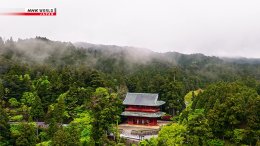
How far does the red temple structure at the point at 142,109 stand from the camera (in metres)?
50.8

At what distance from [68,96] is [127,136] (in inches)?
441

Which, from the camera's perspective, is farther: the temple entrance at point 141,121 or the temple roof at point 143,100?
the temple roof at point 143,100

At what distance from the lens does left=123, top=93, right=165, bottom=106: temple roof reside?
51.4m

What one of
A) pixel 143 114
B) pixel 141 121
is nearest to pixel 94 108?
pixel 143 114

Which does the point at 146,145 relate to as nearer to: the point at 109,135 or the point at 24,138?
the point at 109,135

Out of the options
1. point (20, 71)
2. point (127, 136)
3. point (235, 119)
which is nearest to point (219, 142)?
point (235, 119)

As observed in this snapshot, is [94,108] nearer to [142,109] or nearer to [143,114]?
[143,114]

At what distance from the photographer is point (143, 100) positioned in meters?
52.2

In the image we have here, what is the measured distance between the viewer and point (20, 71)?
57250 mm

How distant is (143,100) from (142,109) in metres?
1.30

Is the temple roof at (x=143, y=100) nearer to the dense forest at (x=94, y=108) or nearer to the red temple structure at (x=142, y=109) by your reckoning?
the red temple structure at (x=142, y=109)

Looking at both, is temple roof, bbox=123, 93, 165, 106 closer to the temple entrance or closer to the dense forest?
the dense forest

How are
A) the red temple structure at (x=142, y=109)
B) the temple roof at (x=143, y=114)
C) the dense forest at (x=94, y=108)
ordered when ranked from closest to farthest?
1. the dense forest at (x=94, y=108)
2. the temple roof at (x=143, y=114)
3. the red temple structure at (x=142, y=109)

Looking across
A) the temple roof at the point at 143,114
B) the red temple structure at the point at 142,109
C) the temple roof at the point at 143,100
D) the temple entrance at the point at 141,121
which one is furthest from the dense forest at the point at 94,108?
the temple entrance at the point at 141,121
